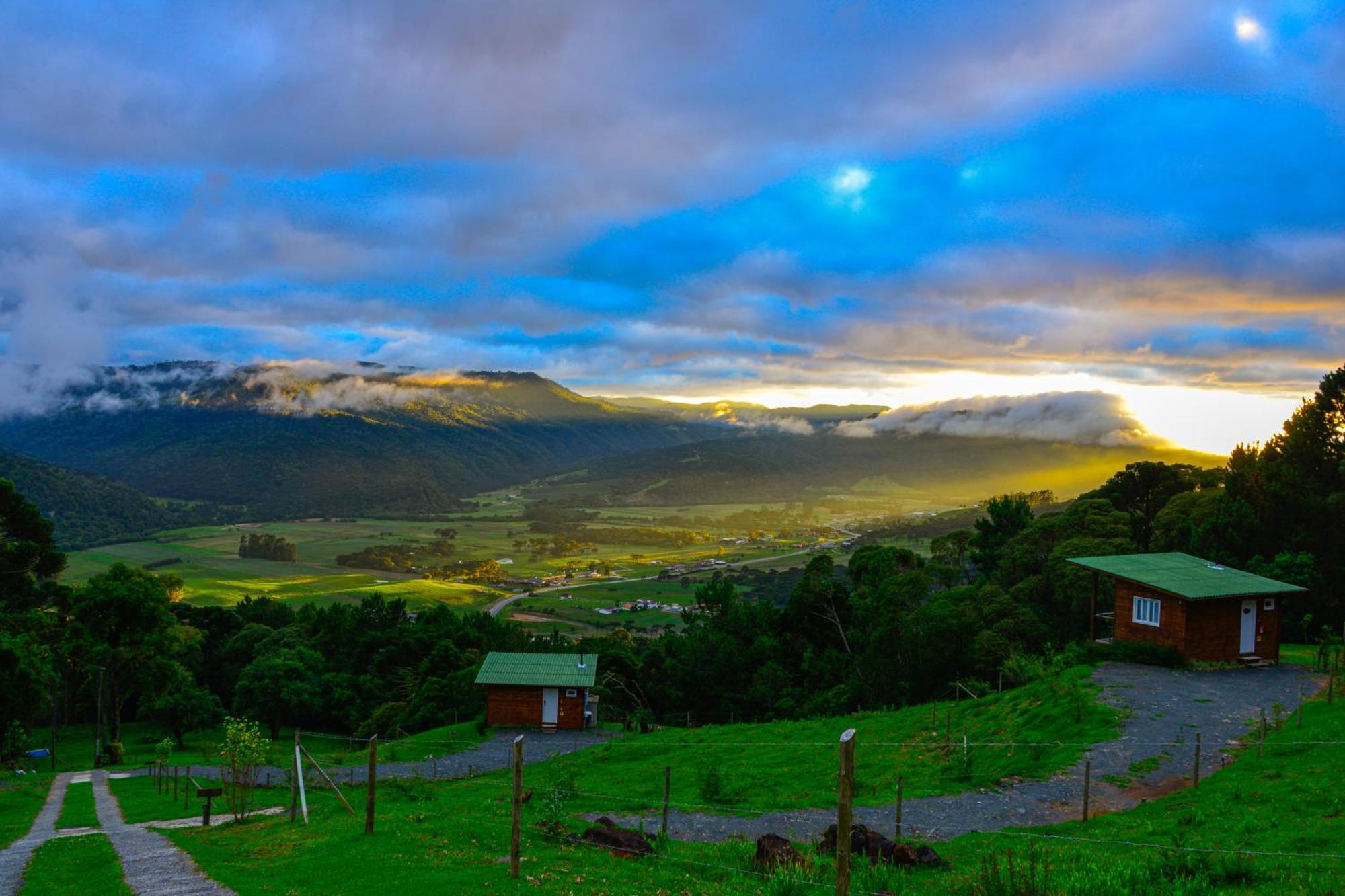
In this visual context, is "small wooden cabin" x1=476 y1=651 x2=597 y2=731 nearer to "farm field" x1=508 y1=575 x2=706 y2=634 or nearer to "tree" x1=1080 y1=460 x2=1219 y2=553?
"tree" x1=1080 y1=460 x2=1219 y2=553

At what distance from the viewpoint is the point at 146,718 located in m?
60.5

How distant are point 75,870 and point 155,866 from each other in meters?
1.72

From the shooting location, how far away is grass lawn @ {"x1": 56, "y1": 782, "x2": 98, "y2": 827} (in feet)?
72.2

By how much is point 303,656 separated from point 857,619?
1637 inches

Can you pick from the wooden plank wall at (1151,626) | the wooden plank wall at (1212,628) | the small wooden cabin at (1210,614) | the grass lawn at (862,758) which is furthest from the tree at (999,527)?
the grass lawn at (862,758)

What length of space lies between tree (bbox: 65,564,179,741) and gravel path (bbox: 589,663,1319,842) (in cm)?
3801

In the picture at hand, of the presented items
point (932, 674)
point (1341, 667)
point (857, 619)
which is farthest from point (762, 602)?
point (1341, 667)

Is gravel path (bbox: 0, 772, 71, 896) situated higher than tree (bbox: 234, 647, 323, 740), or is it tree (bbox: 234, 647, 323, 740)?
gravel path (bbox: 0, 772, 71, 896)

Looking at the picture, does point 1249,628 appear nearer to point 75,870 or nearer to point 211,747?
point 75,870

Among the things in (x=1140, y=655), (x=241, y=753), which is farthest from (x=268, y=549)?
(x=1140, y=655)

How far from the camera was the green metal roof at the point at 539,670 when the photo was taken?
40531 millimetres

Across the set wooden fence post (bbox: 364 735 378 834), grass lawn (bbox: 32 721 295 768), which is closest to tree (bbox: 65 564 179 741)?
grass lawn (bbox: 32 721 295 768)

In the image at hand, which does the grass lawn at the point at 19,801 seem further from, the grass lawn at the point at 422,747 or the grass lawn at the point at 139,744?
the grass lawn at the point at 422,747

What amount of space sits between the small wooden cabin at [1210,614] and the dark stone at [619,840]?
2247 cm
